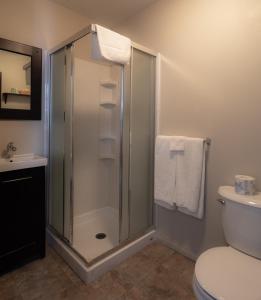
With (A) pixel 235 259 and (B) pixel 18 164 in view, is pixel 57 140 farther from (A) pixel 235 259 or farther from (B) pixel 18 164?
(A) pixel 235 259

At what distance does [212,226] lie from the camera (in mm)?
1809

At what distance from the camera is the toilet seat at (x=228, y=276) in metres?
1.04

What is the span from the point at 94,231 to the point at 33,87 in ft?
5.35

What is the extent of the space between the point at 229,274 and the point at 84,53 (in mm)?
2480

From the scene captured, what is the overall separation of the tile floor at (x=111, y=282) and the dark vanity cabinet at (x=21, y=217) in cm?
12

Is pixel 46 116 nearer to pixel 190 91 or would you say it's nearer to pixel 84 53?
pixel 84 53

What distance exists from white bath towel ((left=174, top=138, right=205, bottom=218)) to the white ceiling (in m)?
1.47

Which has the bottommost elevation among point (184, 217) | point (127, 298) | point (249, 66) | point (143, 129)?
point (127, 298)

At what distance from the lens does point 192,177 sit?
5.91ft

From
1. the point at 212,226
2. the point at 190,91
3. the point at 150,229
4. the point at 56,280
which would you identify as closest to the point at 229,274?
the point at 212,226

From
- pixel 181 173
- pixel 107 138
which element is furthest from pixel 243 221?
pixel 107 138

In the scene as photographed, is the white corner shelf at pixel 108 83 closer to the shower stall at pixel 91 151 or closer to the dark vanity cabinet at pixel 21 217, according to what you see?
the shower stall at pixel 91 151

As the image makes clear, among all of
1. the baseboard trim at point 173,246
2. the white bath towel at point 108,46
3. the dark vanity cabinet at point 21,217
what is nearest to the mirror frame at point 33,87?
the dark vanity cabinet at point 21,217

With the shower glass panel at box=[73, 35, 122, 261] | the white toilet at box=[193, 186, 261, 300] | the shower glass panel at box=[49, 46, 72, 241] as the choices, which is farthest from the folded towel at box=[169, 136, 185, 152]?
the shower glass panel at box=[49, 46, 72, 241]
